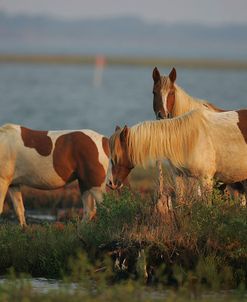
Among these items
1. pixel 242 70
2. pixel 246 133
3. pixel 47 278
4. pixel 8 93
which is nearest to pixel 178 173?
pixel 246 133

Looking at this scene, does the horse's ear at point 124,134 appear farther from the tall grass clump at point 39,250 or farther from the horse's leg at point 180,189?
the tall grass clump at point 39,250

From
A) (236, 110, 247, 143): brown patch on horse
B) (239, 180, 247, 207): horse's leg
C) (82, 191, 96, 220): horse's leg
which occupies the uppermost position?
(236, 110, 247, 143): brown patch on horse

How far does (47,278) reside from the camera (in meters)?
11.5

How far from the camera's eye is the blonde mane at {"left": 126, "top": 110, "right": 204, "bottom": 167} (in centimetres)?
1202

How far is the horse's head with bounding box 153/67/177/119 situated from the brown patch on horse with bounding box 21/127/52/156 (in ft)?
6.58

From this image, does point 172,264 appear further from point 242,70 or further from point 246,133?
point 242,70

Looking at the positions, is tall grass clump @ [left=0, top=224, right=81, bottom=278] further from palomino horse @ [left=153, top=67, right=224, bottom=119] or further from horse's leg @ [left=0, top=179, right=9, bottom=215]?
horse's leg @ [left=0, top=179, right=9, bottom=215]

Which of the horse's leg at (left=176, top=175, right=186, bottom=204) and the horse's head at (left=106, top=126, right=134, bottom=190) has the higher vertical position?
the horse's head at (left=106, top=126, right=134, bottom=190)

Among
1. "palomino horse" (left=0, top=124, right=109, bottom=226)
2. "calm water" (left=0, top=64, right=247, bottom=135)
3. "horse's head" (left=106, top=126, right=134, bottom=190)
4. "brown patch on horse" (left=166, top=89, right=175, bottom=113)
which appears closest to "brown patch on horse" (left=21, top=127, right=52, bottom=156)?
"palomino horse" (left=0, top=124, right=109, bottom=226)

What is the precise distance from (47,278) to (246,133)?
114 inches

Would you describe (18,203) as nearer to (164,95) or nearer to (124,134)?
(164,95)

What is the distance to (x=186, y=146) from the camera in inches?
477

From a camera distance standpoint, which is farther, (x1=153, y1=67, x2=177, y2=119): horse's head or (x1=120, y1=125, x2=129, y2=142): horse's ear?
(x1=153, y1=67, x2=177, y2=119): horse's head

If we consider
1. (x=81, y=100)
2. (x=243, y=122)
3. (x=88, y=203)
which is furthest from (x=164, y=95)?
(x=81, y=100)
